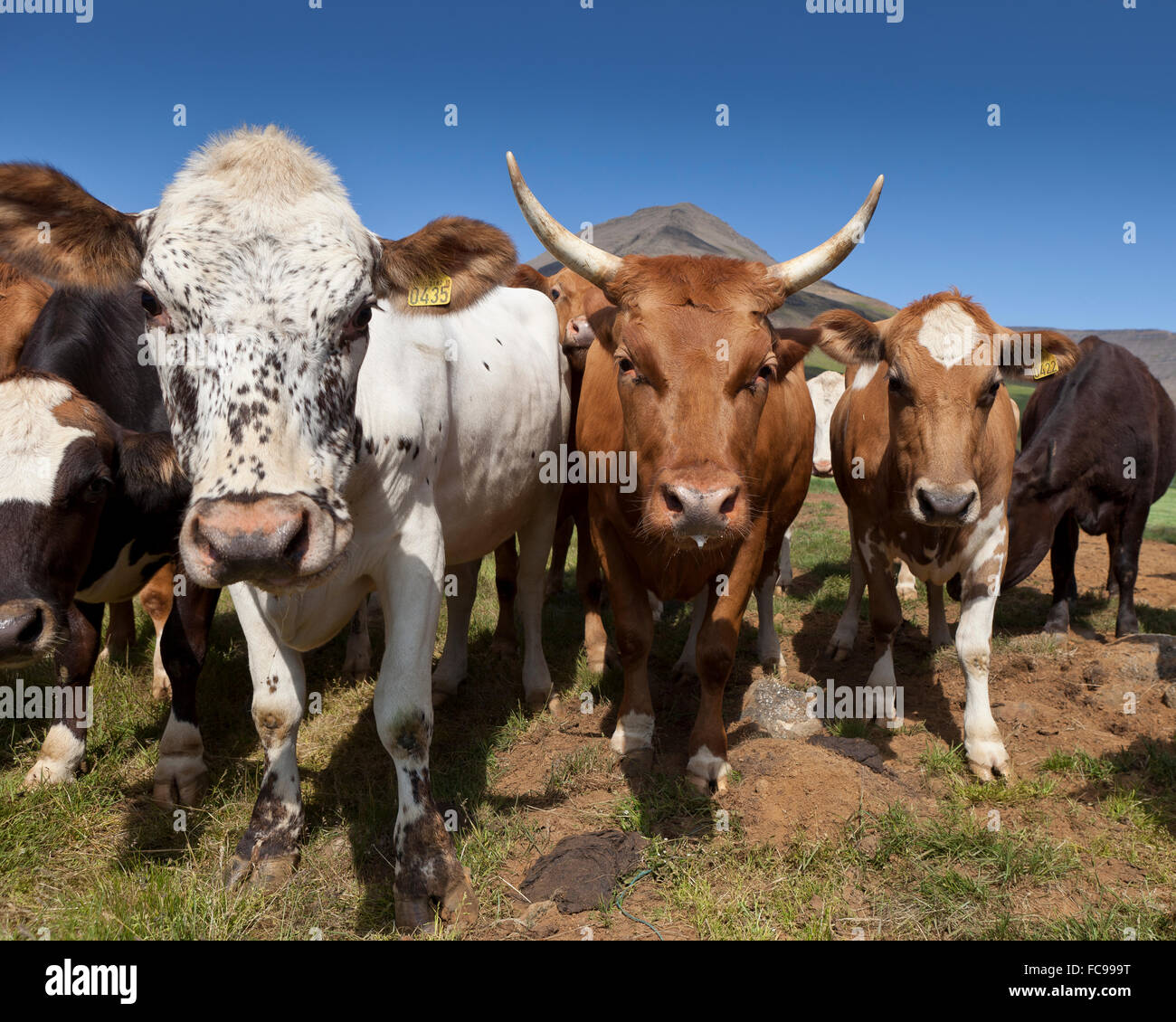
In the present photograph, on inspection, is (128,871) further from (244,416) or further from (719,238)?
(719,238)

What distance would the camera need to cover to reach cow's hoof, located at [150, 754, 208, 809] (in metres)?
4.04

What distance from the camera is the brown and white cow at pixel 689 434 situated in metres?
3.39

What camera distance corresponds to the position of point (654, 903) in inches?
129

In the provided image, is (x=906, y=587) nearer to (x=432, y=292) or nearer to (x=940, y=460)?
(x=940, y=460)

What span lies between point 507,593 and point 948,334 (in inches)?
139

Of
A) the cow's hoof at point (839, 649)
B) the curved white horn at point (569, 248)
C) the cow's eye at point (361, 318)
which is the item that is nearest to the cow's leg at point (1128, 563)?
the cow's hoof at point (839, 649)

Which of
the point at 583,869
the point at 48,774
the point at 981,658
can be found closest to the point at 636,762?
the point at 583,869

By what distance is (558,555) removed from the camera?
7.91 metres

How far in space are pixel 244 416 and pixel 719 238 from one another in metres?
91.2

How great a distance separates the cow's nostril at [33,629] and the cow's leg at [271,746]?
26.5 inches

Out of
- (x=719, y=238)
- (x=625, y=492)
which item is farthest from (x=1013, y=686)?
(x=719, y=238)

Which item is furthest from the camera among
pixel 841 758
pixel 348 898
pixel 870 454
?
pixel 870 454

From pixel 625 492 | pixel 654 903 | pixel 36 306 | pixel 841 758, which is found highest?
pixel 36 306

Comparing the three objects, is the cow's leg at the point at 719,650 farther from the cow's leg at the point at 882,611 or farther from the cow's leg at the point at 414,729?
the cow's leg at the point at 414,729
